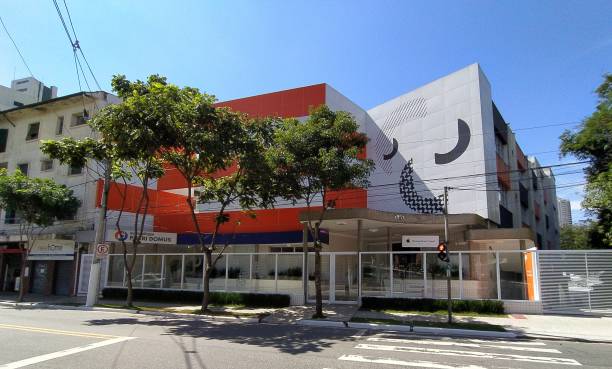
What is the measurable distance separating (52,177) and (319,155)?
2270 centimetres

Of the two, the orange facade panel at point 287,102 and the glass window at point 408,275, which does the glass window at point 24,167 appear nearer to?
the orange facade panel at point 287,102

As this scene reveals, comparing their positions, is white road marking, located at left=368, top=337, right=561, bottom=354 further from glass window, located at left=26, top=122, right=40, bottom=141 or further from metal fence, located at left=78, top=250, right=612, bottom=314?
glass window, located at left=26, top=122, right=40, bottom=141

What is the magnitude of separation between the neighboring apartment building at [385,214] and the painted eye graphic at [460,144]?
2.6 inches

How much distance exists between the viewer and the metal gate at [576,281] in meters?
18.5

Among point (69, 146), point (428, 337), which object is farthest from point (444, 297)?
point (69, 146)

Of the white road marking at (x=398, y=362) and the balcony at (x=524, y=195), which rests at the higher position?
the balcony at (x=524, y=195)

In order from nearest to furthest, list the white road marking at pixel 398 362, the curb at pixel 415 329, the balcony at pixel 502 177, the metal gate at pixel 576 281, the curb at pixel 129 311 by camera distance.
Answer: the white road marking at pixel 398 362
the curb at pixel 415 329
the curb at pixel 129 311
the metal gate at pixel 576 281
the balcony at pixel 502 177

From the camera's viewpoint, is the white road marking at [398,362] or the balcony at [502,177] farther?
the balcony at [502,177]

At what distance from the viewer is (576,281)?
18.9 metres

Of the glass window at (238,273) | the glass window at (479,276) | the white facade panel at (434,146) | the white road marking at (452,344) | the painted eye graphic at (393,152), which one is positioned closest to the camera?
the white road marking at (452,344)

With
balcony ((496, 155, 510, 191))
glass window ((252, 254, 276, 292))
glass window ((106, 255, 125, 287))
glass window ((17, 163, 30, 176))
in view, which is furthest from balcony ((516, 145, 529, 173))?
glass window ((17, 163, 30, 176))

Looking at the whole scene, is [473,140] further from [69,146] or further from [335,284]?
[69,146]

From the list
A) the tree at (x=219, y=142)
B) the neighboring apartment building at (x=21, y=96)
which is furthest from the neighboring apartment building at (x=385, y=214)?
the neighboring apartment building at (x=21, y=96)

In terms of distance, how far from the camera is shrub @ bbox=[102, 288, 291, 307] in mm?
22078
